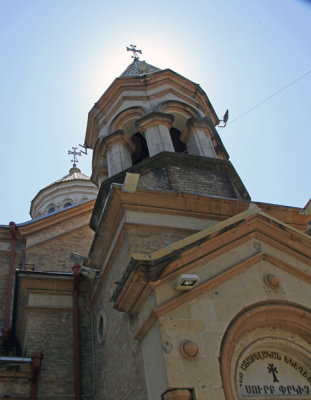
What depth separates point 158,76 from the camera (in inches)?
475

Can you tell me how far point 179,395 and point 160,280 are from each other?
150 centimetres

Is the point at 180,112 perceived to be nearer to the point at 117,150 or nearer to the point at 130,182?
the point at 117,150

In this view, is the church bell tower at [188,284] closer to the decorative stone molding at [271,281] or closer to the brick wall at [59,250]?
the decorative stone molding at [271,281]

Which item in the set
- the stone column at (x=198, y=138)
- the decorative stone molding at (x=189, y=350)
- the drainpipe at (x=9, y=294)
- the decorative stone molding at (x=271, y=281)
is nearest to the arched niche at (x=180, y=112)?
the stone column at (x=198, y=138)

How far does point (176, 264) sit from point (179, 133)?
281 inches

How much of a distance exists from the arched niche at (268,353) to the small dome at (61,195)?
16179mm

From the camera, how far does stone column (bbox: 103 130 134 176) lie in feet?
34.2

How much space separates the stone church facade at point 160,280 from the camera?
5.44m

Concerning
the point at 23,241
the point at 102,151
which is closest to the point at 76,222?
the point at 23,241

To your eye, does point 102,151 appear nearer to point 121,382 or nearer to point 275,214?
point 275,214

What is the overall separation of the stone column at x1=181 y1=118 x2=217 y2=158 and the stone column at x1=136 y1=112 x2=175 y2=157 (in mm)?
659

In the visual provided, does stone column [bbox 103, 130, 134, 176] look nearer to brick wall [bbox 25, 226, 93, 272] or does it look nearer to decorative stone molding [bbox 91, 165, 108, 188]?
decorative stone molding [bbox 91, 165, 108, 188]

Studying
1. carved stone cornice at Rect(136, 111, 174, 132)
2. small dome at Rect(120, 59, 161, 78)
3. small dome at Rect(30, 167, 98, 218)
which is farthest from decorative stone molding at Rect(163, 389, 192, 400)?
small dome at Rect(30, 167, 98, 218)

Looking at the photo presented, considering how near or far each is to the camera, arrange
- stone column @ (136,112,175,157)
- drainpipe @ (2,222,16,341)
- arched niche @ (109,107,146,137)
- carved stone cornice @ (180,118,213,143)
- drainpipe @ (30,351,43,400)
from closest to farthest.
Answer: drainpipe @ (30,351,43,400)
drainpipe @ (2,222,16,341)
stone column @ (136,112,175,157)
carved stone cornice @ (180,118,213,143)
arched niche @ (109,107,146,137)
